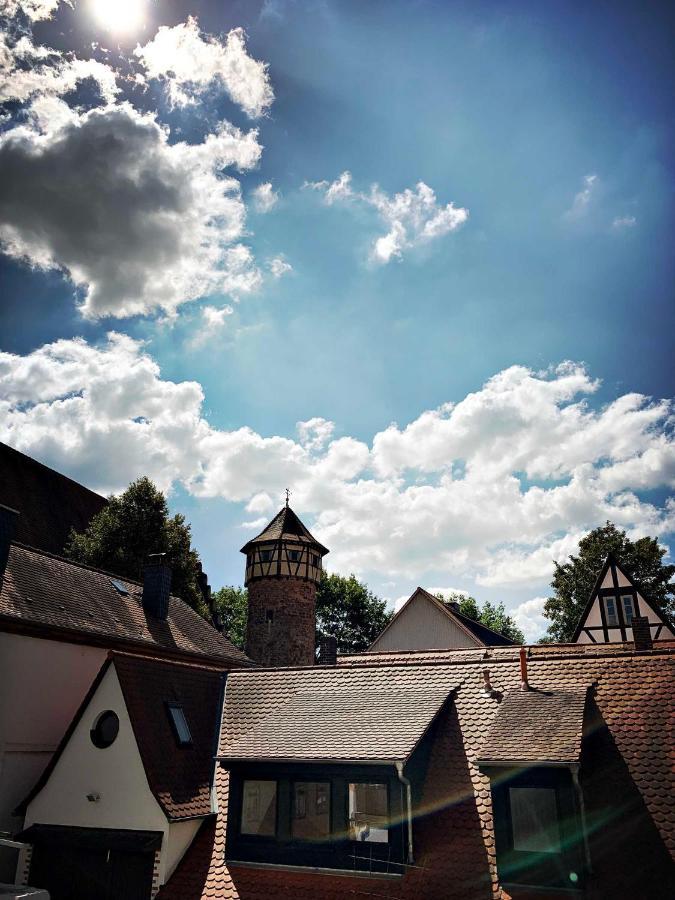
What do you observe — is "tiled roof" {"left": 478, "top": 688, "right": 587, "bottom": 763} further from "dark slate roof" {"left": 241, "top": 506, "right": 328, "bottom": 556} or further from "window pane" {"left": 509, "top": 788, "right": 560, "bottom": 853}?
"dark slate roof" {"left": 241, "top": 506, "right": 328, "bottom": 556}

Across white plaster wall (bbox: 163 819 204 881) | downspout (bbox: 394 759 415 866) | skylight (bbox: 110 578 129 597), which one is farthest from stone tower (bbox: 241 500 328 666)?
downspout (bbox: 394 759 415 866)

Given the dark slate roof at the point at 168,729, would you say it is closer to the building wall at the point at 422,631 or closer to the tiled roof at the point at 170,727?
the tiled roof at the point at 170,727

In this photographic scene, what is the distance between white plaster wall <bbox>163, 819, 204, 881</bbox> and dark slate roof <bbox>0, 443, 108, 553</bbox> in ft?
71.4

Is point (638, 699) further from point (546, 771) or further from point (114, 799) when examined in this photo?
point (114, 799)

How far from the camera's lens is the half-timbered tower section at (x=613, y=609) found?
24.9 meters

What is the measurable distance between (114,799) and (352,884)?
4479 millimetres

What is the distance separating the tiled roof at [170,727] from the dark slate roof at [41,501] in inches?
765

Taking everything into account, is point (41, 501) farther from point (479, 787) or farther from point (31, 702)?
point (479, 787)

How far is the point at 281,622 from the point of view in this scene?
32.1m

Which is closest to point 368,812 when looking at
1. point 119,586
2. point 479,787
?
point 479,787

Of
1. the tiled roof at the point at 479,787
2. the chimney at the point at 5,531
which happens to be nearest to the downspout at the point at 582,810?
the tiled roof at the point at 479,787

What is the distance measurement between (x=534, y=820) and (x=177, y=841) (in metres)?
5.97

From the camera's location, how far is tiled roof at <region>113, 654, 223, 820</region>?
1117 cm

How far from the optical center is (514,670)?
39.4ft
